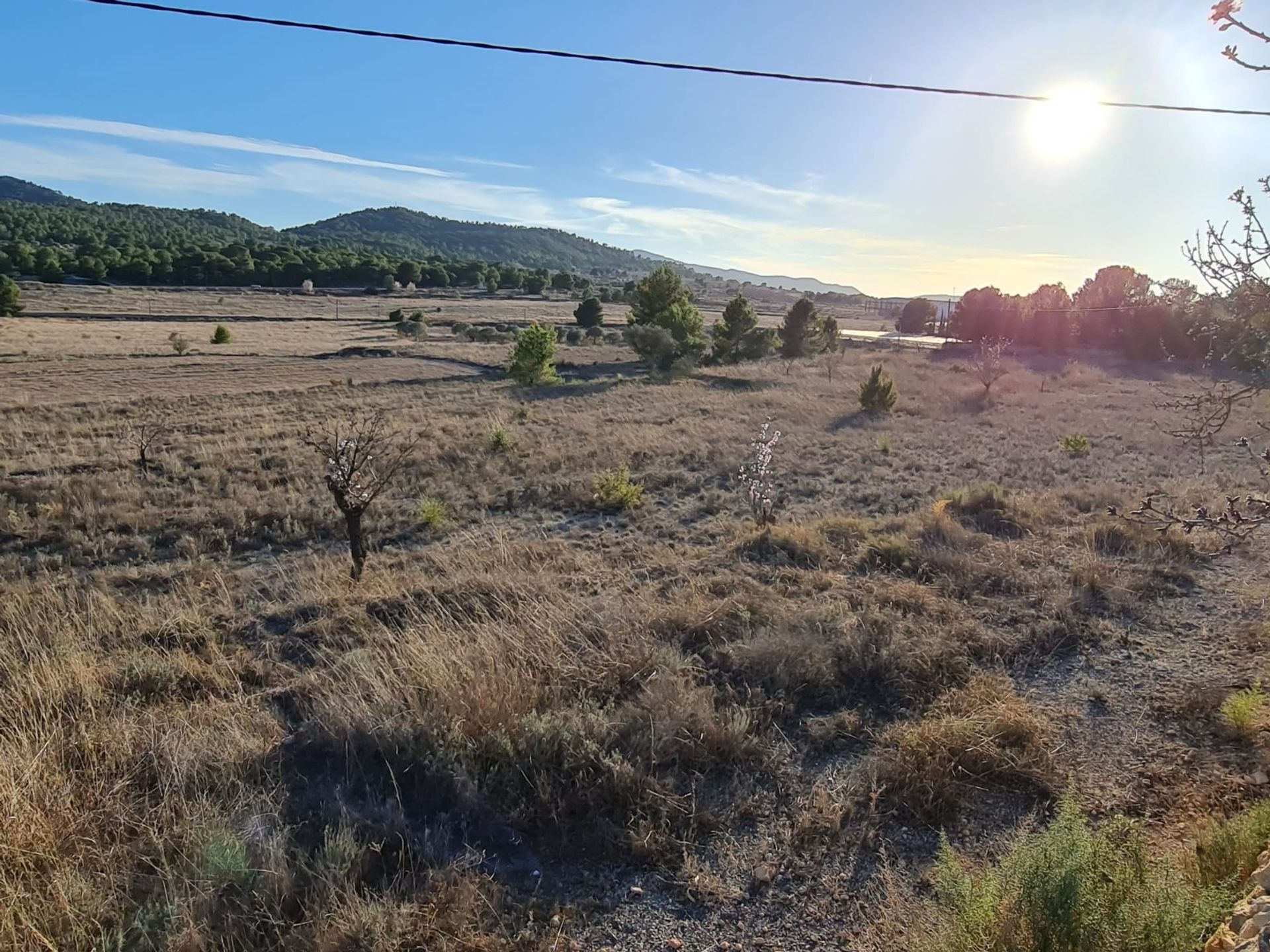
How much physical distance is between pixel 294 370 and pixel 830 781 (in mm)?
39328

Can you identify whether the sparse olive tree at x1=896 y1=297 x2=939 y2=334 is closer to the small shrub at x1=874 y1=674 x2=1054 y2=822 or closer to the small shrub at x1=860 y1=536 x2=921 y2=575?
the small shrub at x1=860 y1=536 x2=921 y2=575

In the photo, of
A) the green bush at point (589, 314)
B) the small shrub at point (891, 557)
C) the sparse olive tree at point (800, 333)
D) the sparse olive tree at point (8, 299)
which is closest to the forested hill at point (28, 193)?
the sparse olive tree at point (8, 299)

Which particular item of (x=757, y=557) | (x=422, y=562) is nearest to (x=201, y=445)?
(x=422, y=562)

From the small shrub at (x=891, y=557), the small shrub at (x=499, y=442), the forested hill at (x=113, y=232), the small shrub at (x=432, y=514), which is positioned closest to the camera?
the small shrub at (x=891, y=557)

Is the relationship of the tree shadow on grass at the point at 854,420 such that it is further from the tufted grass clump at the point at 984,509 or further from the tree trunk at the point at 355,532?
the tree trunk at the point at 355,532

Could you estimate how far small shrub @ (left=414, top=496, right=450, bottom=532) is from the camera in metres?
11.8

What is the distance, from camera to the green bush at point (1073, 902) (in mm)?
2305

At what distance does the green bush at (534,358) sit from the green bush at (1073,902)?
3238 cm

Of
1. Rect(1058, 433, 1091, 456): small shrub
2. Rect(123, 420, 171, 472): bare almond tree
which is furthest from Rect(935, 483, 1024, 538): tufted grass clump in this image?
Rect(123, 420, 171, 472): bare almond tree

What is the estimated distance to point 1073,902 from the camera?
246cm

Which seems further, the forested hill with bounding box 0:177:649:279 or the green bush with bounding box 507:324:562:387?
the forested hill with bounding box 0:177:649:279

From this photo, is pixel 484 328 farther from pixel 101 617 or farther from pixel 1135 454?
pixel 101 617

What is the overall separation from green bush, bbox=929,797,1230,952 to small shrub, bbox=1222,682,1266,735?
7.28 ft

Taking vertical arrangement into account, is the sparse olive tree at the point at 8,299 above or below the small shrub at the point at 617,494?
above
